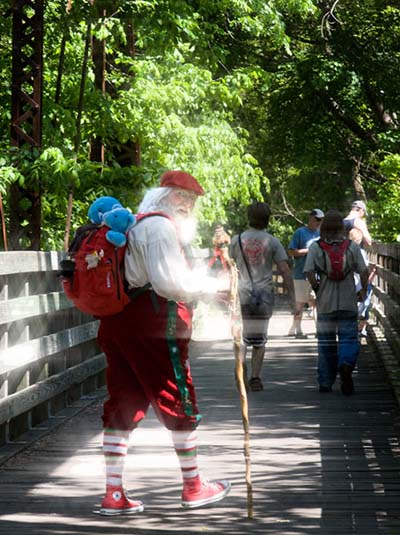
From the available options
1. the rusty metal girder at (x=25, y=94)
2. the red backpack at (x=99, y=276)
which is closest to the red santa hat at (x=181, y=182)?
the red backpack at (x=99, y=276)

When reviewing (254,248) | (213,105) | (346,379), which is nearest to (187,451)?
(346,379)

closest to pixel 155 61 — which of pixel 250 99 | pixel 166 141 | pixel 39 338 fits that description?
pixel 166 141

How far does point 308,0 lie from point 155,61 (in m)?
6.52

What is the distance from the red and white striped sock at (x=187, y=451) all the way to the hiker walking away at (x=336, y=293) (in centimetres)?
520

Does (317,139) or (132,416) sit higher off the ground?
(317,139)

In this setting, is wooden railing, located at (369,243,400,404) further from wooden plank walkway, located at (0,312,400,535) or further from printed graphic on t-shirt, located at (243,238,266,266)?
printed graphic on t-shirt, located at (243,238,266,266)

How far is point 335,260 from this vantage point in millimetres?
11797

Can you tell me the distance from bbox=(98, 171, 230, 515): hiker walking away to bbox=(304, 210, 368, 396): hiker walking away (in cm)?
521

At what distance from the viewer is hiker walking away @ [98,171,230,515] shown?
6.34 metres

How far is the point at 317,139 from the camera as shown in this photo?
36.7 metres

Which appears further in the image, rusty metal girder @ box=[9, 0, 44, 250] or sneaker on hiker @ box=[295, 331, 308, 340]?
sneaker on hiker @ box=[295, 331, 308, 340]

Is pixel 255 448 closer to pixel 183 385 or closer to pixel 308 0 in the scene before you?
pixel 183 385

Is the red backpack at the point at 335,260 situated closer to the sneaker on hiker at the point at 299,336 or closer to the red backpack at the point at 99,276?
the red backpack at the point at 99,276

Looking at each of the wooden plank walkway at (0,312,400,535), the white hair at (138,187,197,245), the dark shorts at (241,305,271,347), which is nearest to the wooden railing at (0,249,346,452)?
the wooden plank walkway at (0,312,400,535)
